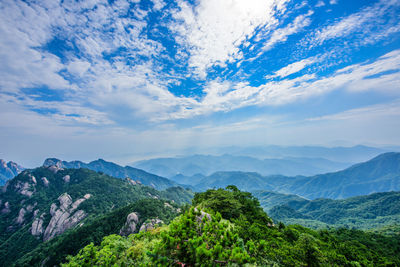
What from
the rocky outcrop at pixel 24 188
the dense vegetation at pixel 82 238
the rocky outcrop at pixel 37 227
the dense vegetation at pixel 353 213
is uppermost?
the rocky outcrop at pixel 24 188

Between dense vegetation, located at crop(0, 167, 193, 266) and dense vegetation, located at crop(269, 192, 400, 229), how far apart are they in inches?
5914

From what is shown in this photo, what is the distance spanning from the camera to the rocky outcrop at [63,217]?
3046 inches

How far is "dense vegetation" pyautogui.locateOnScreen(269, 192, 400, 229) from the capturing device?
138625mm

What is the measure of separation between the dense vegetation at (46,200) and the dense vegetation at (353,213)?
5914 inches

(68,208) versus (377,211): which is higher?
(68,208)

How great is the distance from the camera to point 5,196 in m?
111

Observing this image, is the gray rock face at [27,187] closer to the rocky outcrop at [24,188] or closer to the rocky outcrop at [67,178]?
the rocky outcrop at [24,188]

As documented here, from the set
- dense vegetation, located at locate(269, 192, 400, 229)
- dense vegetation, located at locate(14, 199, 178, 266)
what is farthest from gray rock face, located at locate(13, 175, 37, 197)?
dense vegetation, located at locate(269, 192, 400, 229)

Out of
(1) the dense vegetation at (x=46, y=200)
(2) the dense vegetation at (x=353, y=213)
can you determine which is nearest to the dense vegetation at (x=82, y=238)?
(1) the dense vegetation at (x=46, y=200)

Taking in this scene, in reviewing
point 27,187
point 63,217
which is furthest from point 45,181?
point 63,217

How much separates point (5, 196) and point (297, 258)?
592 feet

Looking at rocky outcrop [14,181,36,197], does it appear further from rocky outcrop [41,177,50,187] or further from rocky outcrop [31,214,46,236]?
Answer: rocky outcrop [31,214,46,236]

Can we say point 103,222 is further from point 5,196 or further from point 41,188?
point 5,196

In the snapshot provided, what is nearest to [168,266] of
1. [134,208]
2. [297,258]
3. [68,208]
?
[297,258]
